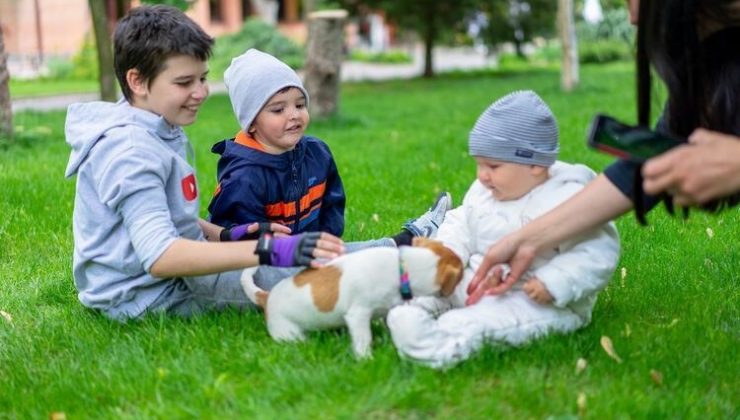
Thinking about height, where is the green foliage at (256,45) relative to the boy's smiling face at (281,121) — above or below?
below

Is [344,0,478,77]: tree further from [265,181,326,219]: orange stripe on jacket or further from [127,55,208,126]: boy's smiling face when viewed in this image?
[127,55,208,126]: boy's smiling face

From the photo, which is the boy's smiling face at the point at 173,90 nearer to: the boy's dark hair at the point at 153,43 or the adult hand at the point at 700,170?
the boy's dark hair at the point at 153,43

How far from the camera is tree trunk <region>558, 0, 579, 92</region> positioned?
14586mm

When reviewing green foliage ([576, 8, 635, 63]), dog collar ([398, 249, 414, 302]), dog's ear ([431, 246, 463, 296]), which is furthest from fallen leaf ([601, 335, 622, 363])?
green foliage ([576, 8, 635, 63])

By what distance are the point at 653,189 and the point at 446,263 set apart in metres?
0.75

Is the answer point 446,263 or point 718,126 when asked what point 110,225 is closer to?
point 446,263

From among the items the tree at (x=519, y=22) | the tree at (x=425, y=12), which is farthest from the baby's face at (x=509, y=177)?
the tree at (x=519, y=22)

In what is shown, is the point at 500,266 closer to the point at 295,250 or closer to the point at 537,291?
the point at 537,291

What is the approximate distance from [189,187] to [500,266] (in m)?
1.14

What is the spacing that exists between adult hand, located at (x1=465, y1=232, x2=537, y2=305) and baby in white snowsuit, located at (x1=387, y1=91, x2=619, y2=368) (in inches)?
1.6

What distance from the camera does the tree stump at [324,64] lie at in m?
10.9

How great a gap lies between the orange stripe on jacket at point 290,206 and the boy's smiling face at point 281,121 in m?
0.21

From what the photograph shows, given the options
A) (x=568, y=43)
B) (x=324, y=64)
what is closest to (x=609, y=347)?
(x=324, y=64)

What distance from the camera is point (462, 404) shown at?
266cm
